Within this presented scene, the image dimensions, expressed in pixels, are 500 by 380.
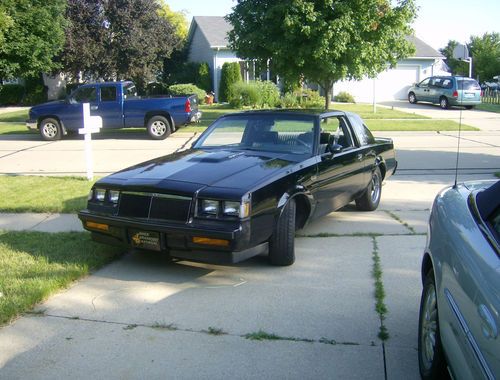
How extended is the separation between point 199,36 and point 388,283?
1351 inches

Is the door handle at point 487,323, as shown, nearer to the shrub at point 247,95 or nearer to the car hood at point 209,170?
the car hood at point 209,170

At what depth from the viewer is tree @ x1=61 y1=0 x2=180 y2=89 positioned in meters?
26.5

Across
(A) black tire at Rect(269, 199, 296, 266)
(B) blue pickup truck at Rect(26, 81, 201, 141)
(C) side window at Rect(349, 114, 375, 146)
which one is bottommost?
(A) black tire at Rect(269, 199, 296, 266)

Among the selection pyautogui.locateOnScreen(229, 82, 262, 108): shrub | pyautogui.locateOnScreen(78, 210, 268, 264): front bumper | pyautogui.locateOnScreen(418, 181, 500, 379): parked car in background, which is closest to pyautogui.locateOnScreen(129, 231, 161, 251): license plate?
pyautogui.locateOnScreen(78, 210, 268, 264): front bumper

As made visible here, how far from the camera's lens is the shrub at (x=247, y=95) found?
25750mm

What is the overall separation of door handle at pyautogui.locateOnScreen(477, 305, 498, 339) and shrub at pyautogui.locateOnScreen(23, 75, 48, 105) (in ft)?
113

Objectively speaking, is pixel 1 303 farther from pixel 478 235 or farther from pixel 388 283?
pixel 478 235

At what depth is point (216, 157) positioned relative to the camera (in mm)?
5879

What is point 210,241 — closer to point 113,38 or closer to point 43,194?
point 43,194

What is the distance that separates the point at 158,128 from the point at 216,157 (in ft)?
38.8

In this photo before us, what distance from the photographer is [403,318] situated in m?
4.21

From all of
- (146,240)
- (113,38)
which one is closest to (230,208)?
(146,240)

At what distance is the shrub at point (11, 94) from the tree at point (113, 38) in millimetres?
7165

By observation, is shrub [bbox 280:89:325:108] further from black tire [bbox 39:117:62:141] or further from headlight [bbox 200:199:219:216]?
headlight [bbox 200:199:219:216]
